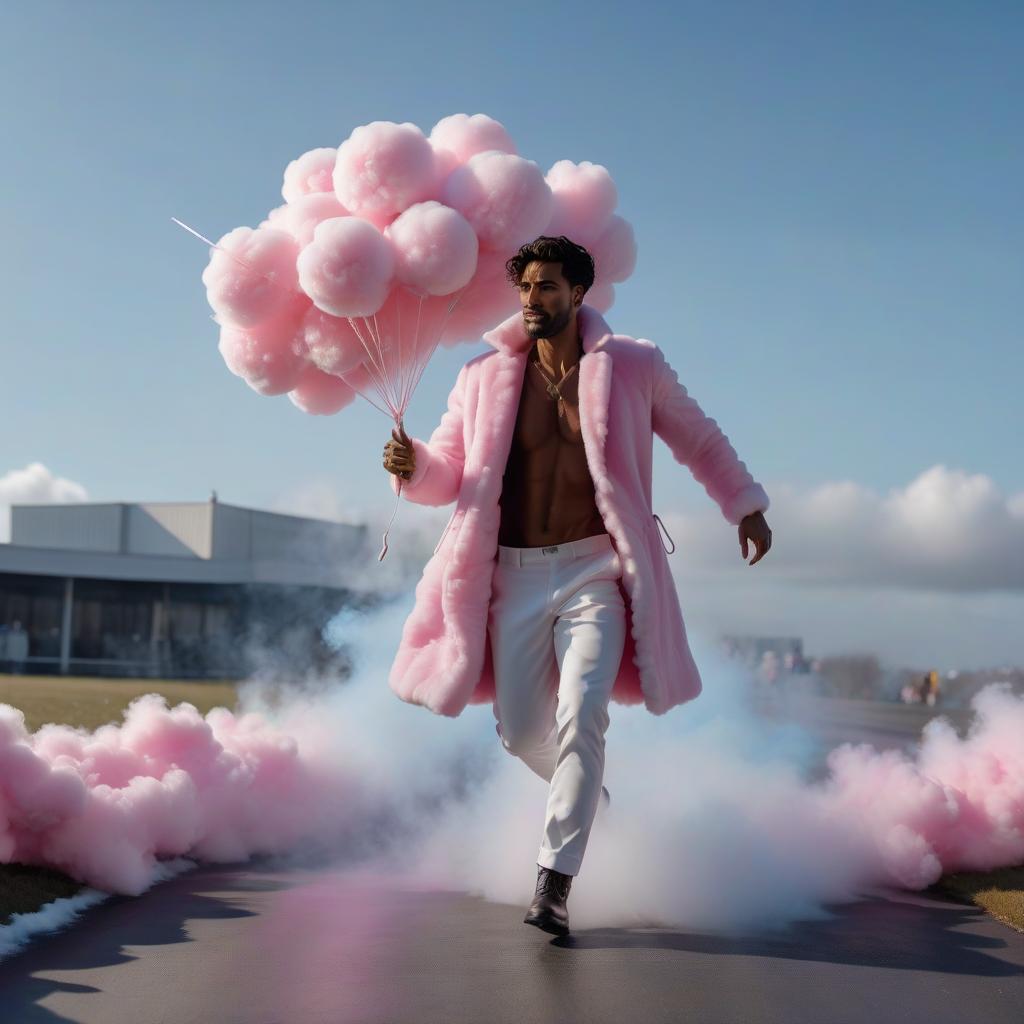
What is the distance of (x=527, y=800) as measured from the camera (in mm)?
6496

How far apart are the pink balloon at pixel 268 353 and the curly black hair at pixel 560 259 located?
1.05m

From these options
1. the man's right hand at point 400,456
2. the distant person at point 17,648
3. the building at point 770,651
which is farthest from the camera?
the distant person at point 17,648

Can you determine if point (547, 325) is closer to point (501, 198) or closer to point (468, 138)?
point (501, 198)

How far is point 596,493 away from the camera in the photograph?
4863mm

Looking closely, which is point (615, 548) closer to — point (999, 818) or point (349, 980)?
point (349, 980)

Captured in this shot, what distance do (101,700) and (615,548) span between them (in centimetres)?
1824

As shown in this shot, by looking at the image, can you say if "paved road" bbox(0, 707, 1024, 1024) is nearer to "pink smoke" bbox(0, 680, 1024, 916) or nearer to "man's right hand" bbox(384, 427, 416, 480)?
"pink smoke" bbox(0, 680, 1024, 916)

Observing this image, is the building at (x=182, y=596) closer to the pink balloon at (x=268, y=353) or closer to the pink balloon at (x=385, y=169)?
the pink balloon at (x=268, y=353)

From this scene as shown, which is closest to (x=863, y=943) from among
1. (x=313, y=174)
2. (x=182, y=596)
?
(x=313, y=174)

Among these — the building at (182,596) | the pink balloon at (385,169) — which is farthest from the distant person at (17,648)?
the pink balloon at (385,169)

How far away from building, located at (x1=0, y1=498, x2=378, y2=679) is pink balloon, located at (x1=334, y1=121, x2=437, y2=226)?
31102 millimetres

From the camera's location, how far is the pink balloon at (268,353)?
18.1 feet

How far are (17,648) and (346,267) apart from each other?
4095cm

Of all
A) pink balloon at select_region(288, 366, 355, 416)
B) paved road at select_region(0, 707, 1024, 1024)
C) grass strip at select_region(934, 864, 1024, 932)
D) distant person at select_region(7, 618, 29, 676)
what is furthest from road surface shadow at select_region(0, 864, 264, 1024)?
distant person at select_region(7, 618, 29, 676)
